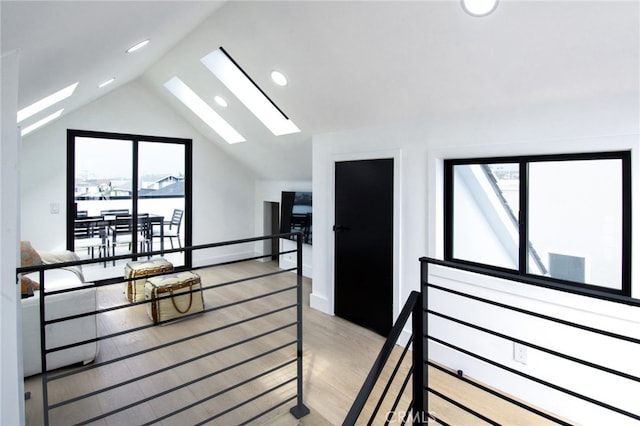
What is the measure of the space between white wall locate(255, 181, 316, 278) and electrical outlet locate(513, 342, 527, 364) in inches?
128

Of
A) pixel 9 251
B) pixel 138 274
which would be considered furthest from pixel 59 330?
pixel 9 251

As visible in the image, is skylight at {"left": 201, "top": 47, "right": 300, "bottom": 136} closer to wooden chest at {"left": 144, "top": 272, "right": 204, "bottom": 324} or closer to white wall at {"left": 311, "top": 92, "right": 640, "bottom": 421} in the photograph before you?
white wall at {"left": 311, "top": 92, "right": 640, "bottom": 421}

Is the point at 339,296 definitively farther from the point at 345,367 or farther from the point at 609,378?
the point at 609,378

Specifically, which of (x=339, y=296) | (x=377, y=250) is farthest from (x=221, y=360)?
(x=377, y=250)

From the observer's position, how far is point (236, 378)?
2820 mm

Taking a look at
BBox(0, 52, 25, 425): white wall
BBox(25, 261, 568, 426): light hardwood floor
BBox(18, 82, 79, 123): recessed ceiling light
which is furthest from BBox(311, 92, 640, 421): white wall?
BBox(0, 52, 25, 425): white wall

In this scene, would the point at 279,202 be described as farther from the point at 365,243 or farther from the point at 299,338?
the point at 299,338

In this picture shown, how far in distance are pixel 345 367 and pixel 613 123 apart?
2.41 meters

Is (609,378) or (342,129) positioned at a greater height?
(342,129)

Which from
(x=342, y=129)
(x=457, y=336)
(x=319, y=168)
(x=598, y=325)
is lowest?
(x=457, y=336)

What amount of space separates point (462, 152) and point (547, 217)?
2.41 feet

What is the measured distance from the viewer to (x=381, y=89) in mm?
2998

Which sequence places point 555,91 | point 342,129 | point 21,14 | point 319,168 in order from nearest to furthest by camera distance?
point 21,14 → point 555,91 → point 342,129 → point 319,168

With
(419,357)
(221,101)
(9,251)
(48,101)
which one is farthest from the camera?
(221,101)
